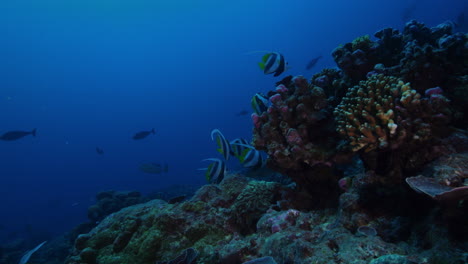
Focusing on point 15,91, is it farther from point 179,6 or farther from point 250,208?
point 250,208

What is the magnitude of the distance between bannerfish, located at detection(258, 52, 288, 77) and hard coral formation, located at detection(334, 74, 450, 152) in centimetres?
204

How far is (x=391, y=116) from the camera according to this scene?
8.93ft

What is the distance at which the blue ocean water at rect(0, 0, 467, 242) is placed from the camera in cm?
8675

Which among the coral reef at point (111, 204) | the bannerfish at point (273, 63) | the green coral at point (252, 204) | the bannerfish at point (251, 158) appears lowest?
the coral reef at point (111, 204)

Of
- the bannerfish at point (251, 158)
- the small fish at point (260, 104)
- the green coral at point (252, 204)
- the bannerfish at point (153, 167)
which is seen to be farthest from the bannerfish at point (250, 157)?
the bannerfish at point (153, 167)

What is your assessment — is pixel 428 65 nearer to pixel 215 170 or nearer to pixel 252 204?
pixel 252 204

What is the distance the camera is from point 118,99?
126m

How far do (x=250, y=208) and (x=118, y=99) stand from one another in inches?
5411

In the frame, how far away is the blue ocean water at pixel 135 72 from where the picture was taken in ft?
285

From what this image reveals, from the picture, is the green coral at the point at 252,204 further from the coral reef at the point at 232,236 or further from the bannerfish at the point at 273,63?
the bannerfish at the point at 273,63

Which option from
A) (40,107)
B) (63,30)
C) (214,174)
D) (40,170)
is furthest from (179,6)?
(214,174)

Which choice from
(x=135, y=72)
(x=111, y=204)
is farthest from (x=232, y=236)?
(x=135, y=72)

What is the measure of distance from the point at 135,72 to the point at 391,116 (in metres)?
148

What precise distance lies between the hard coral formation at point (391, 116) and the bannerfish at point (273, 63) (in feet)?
6.70
